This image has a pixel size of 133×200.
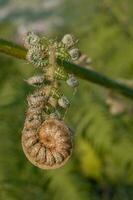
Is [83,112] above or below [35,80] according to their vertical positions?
above

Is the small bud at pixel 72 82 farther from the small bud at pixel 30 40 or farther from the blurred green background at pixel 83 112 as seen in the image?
the blurred green background at pixel 83 112

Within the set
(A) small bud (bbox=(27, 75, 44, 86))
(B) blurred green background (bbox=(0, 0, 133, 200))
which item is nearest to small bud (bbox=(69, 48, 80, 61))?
(A) small bud (bbox=(27, 75, 44, 86))

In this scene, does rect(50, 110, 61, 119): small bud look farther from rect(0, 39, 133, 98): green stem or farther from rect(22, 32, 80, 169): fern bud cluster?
rect(0, 39, 133, 98): green stem

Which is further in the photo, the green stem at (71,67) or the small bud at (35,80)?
the green stem at (71,67)

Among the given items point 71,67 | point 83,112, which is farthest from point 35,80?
point 83,112

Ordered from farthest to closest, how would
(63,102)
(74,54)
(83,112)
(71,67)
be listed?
1. (83,112)
2. (71,67)
3. (74,54)
4. (63,102)

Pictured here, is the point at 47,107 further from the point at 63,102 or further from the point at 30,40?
the point at 30,40

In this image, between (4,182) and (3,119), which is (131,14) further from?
(4,182)

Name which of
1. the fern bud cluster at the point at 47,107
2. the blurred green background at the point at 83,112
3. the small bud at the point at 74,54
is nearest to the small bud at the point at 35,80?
the fern bud cluster at the point at 47,107
